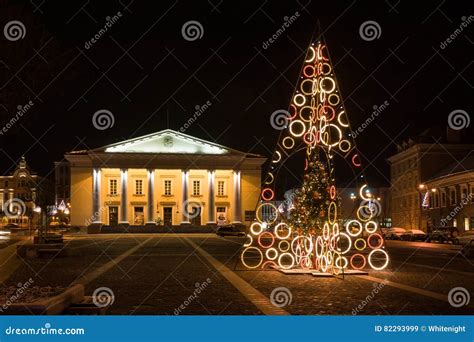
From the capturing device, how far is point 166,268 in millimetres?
21062

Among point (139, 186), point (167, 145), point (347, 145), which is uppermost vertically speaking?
point (167, 145)

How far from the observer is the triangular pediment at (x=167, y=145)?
81.6 m

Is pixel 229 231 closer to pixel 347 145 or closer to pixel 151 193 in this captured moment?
pixel 151 193

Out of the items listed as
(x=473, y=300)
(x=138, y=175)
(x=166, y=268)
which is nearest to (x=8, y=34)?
(x=473, y=300)

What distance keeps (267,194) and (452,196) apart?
160 ft

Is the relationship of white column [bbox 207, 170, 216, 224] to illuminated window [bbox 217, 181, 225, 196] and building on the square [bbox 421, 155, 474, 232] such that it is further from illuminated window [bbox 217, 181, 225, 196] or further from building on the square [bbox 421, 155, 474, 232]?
building on the square [bbox 421, 155, 474, 232]

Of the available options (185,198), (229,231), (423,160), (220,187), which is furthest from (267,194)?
(220,187)

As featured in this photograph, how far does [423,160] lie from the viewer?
243 feet

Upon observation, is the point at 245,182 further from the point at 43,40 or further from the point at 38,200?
the point at 43,40

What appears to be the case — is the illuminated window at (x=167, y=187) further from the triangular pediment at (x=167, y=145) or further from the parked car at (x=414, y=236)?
the parked car at (x=414, y=236)

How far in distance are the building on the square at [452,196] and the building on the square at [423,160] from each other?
1559 mm

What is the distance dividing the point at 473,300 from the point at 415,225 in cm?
6553

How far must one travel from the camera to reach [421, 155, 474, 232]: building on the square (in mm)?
59531

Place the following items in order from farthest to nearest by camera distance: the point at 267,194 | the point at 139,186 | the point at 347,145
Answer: the point at 139,186 → the point at 267,194 → the point at 347,145
